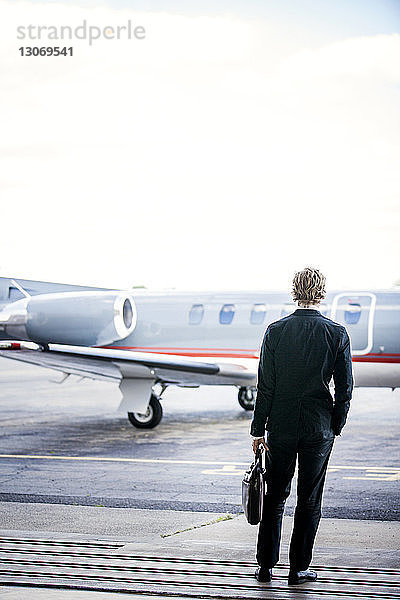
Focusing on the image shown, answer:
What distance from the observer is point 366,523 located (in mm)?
8148

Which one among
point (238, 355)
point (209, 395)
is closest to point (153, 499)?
point (238, 355)

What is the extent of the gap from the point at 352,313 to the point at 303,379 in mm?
10269

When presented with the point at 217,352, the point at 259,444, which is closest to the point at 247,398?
the point at 217,352

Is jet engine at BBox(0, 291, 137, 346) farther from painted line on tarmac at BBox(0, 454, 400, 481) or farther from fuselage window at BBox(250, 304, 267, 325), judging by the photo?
painted line on tarmac at BBox(0, 454, 400, 481)

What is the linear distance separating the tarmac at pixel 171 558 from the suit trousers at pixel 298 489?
0.62 ft

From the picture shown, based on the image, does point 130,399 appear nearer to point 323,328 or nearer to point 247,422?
point 247,422

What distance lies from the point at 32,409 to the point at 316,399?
546 inches

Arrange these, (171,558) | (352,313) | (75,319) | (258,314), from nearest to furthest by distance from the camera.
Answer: (171,558) < (352,313) < (258,314) < (75,319)

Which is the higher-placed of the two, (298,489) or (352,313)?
(352,313)

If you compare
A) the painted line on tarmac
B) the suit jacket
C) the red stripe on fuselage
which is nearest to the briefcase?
the suit jacket

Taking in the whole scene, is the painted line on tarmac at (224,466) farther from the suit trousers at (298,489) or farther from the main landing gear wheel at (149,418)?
the suit trousers at (298,489)

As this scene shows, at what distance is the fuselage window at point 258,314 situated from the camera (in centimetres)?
1647

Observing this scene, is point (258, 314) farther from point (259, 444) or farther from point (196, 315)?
point (259, 444)

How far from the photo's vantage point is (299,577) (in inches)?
216
